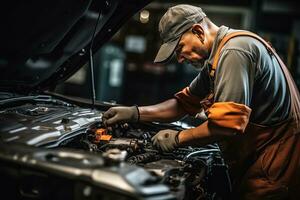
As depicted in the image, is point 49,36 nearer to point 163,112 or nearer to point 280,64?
point 163,112

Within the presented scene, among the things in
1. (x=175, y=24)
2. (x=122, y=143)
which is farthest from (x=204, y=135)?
(x=175, y=24)

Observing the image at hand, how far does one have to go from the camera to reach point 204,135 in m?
1.95

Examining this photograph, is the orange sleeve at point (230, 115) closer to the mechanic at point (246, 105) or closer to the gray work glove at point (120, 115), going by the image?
the mechanic at point (246, 105)

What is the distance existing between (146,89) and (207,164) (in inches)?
A: 260

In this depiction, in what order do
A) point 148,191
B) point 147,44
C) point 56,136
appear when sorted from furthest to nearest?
1. point 147,44
2. point 56,136
3. point 148,191

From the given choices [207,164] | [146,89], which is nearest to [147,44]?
[146,89]

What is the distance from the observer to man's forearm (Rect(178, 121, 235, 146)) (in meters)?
1.91

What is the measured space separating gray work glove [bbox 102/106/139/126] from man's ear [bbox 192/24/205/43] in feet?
2.35

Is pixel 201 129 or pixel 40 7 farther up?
pixel 40 7

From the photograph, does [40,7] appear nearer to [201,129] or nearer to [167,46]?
[167,46]

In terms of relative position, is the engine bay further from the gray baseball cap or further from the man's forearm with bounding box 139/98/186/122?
the gray baseball cap

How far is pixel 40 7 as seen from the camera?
220 centimetres

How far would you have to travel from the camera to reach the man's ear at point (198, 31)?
6.94 feet

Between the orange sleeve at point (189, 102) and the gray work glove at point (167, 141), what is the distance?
22.3 inches
